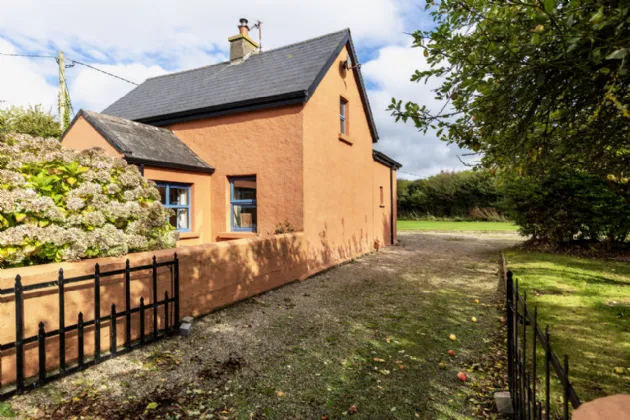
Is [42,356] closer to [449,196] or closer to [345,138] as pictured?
[345,138]

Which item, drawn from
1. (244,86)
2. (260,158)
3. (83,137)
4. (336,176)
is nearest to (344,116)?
(336,176)

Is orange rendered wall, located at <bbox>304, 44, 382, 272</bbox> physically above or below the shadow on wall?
above

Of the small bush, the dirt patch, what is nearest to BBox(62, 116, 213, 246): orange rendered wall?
the small bush

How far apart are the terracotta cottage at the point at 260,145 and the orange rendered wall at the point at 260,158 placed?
3cm

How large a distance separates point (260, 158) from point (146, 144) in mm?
3197

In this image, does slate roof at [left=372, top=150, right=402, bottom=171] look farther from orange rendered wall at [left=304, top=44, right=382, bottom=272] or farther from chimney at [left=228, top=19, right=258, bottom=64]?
chimney at [left=228, top=19, right=258, bottom=64]

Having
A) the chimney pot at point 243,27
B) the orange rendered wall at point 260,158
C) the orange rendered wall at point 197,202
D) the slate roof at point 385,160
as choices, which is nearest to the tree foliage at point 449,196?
the slate roof at point 385,160

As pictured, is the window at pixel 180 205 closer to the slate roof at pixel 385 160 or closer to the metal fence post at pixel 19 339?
the metal fence post at pixel 19 339

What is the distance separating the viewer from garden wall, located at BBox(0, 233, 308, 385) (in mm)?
3516

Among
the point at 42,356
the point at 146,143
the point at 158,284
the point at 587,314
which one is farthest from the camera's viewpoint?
the point at 146,143

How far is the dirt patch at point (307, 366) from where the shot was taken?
3.20 meters

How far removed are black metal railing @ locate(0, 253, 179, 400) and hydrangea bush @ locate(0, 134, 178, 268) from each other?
68 cm

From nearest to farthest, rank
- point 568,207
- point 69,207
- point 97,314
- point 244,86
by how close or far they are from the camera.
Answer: point 97,314
point 69,207
point 244,86
point 568,207

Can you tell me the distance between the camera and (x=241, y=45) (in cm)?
1352
